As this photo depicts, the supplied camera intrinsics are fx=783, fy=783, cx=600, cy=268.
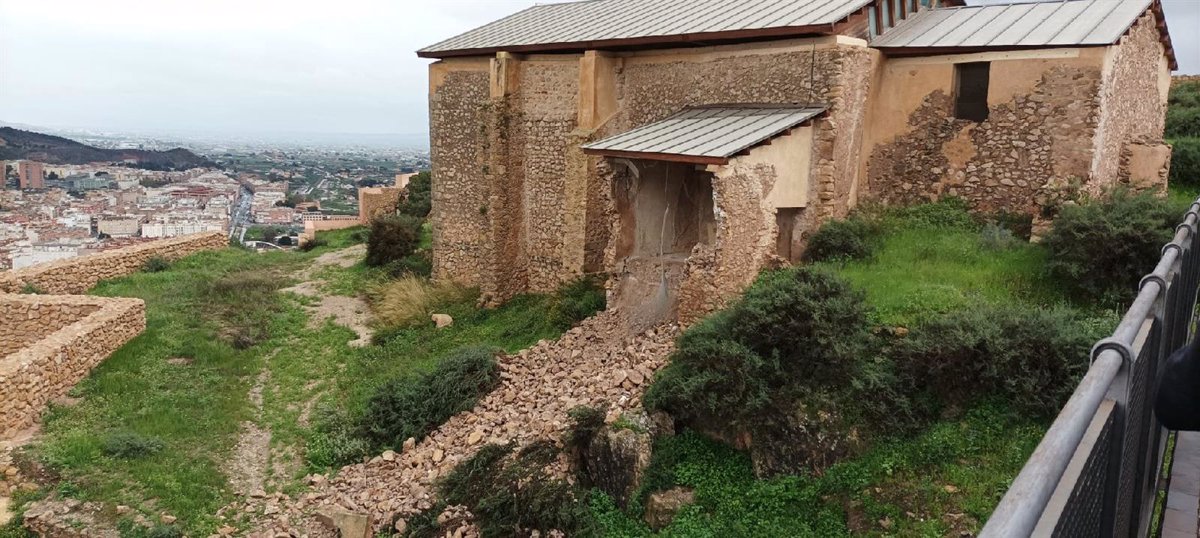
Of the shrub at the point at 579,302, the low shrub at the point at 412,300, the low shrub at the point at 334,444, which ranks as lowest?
the low shrub at the point at 334,444

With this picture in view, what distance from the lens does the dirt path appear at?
52.8 ft

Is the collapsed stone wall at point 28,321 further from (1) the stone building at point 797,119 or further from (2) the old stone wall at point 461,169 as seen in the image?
(1) the stone building at point 797,119

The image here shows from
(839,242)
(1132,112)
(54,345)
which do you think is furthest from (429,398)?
(1132,112)

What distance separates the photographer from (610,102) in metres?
14.3

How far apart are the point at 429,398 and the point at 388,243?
35.7ft

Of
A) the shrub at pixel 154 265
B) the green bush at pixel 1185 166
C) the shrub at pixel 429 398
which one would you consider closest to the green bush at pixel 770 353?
the shrub at pixel 429 398

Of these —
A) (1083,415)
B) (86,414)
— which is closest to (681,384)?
(1083,415)

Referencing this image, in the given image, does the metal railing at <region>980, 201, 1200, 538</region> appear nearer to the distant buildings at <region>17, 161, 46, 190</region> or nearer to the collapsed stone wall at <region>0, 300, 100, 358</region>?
the collapsed stone wall at <region>0, 300, 100, 358</region>

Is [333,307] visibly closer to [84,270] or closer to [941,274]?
[84,270]

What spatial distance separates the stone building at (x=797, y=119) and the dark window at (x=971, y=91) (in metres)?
0.02

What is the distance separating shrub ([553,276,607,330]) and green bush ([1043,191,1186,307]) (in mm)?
6602

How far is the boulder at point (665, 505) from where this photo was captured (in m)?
7.62

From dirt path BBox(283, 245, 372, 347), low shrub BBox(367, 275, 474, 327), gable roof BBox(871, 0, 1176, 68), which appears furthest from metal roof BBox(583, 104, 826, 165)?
dirt path BBox(283, 245, 372, 347)

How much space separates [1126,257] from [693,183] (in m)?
6.02
